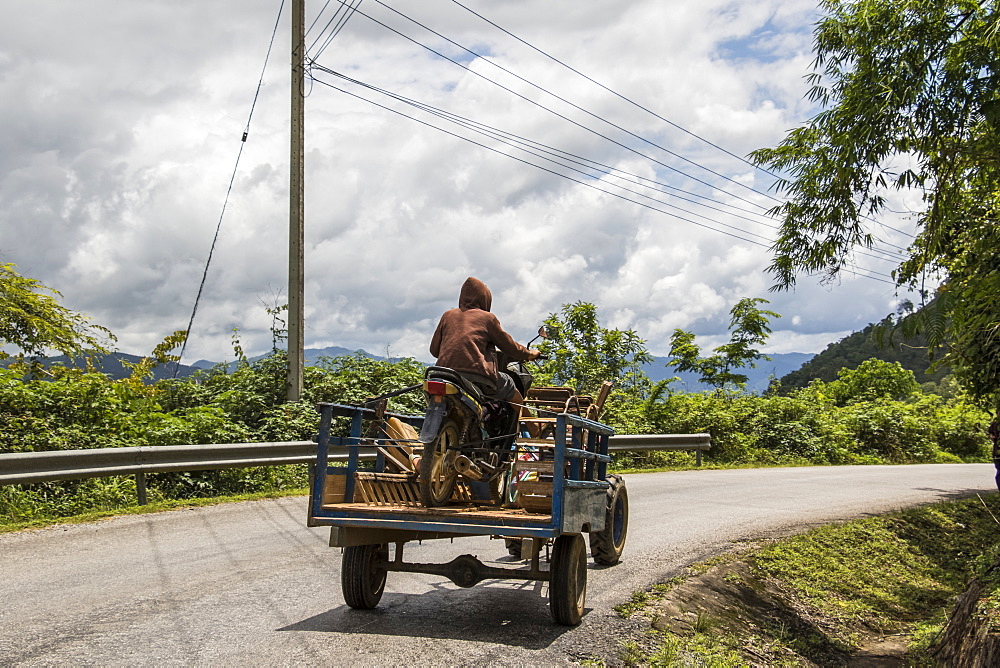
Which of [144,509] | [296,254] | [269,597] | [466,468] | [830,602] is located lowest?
[830,602]

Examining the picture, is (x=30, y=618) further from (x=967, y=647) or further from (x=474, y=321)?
(x=967, y=647)

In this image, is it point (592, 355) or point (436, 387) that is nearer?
point (436, 387)

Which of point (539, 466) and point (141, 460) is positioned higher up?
point (539, 466)

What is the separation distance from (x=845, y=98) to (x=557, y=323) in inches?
699

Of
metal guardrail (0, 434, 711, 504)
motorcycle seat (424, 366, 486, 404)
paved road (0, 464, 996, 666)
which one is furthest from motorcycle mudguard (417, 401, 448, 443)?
metal guardrail (0, 434, 711, 504)

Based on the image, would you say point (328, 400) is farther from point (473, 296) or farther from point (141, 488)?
point (473, 296)

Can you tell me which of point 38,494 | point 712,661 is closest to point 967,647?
point 712,661

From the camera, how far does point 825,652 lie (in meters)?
7.28

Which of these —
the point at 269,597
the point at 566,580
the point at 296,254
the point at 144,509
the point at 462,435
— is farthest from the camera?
the point at 296,254

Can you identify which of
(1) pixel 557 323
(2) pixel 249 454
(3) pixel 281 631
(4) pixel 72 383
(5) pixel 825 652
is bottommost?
(5) pixel 825 652

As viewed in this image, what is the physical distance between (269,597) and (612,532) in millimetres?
2898

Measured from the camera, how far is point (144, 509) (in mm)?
10586

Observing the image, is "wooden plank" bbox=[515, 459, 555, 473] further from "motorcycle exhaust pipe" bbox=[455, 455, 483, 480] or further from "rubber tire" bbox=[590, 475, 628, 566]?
"rubber tire" bbox=[590, 475, 628, 566]

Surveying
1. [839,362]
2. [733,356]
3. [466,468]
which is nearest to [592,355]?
[733,356]
